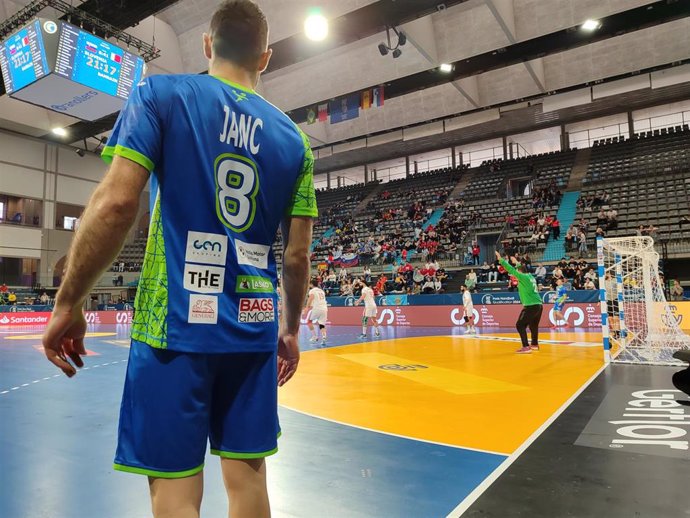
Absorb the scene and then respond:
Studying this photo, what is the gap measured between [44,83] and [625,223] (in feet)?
72.1

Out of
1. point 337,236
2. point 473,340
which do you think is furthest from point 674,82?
point 337,236

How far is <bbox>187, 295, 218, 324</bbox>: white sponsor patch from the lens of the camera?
139 centimetres

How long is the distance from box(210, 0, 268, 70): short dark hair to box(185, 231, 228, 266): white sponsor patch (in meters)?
0.68

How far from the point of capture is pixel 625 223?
2036 cm

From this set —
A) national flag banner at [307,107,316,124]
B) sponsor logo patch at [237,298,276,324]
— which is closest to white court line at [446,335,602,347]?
sponsor logo patch at [237,298,276,324]

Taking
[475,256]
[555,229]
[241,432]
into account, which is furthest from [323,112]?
[241,432]

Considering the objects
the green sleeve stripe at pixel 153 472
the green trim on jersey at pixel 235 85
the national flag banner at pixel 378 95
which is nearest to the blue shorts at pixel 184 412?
the green sleeve stripe at pixel 153 472

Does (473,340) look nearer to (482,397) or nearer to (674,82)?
(482,397)

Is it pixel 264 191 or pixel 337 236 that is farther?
pixel 337 236

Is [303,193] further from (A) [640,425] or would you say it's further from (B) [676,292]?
(B) [676,292]

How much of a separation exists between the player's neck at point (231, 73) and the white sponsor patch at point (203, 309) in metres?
0.79

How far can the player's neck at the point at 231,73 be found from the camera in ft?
5.44

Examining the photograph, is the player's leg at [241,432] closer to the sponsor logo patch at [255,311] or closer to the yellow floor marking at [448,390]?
the sponsor logo patch at [255,311]

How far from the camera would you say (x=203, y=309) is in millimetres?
1412
